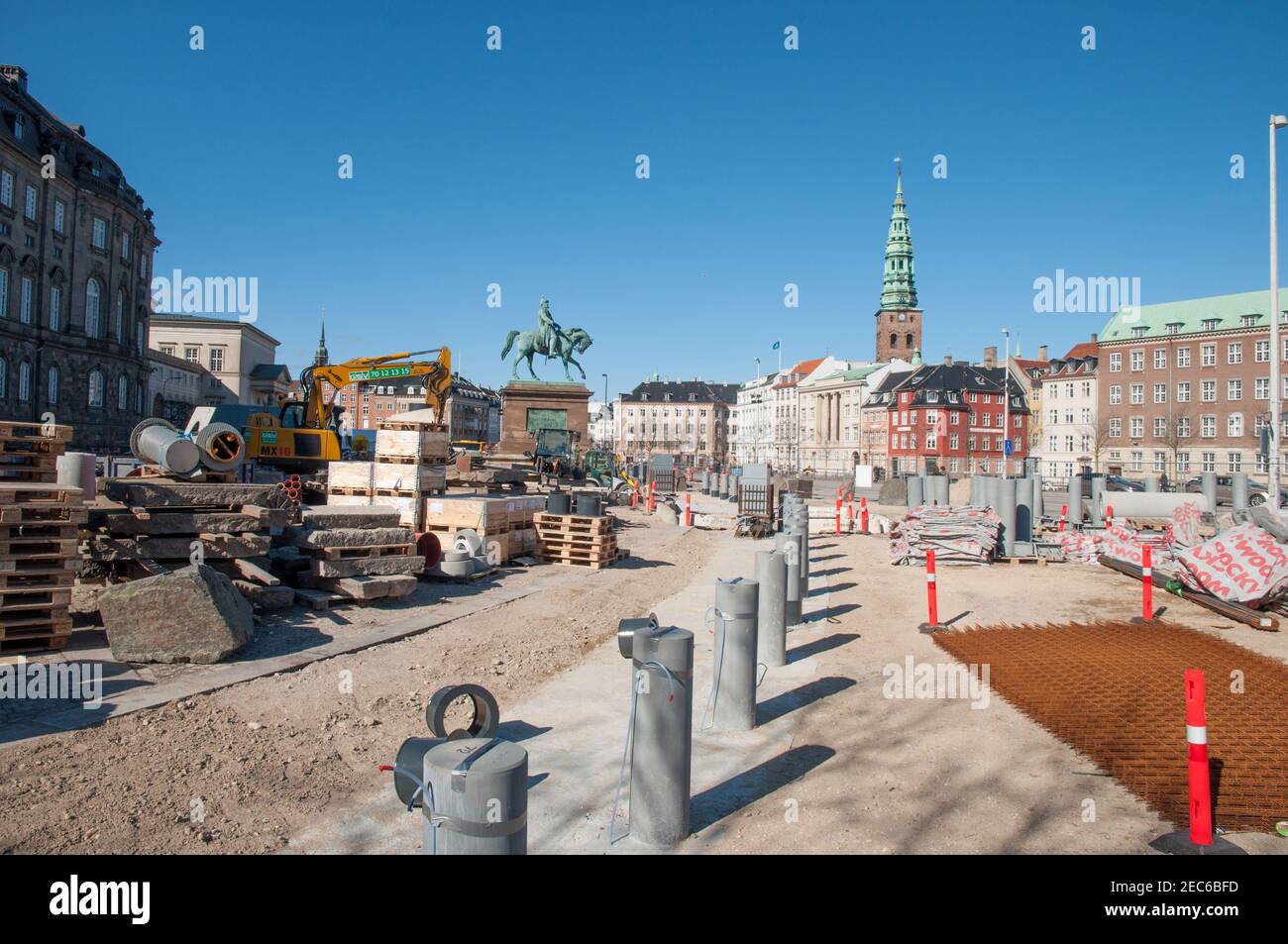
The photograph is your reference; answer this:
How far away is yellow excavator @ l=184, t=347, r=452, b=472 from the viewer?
20.3 meters

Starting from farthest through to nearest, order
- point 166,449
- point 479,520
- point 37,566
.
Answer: point 479,520 < point 166,449 < point 37,566

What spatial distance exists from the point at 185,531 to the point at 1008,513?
15856 millimetres

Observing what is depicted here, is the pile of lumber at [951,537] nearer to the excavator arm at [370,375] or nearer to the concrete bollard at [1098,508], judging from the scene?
the concrete bollard at [1098,508]

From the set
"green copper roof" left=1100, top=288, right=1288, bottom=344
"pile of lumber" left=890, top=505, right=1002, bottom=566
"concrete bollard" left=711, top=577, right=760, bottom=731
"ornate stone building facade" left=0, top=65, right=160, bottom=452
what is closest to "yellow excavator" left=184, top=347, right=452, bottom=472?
"pile of lumber" left=890, top=505, right=1002, bottom=566

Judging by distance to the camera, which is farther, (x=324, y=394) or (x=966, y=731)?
(x=324, y=394)

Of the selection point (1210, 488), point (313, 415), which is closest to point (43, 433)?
point (313, 415)

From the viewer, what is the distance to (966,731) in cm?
700

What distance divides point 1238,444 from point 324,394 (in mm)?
67761

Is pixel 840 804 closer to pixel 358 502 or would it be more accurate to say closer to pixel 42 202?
pixel 358 502

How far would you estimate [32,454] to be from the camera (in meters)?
8.91

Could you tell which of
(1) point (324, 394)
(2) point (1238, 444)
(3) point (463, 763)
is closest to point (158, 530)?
(3) point (463, 763)

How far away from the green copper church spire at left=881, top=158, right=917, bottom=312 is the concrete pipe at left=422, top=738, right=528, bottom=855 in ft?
385

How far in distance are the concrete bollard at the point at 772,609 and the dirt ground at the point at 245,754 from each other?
6.85 feet

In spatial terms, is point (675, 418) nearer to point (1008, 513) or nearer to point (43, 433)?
point (1008, 513)
